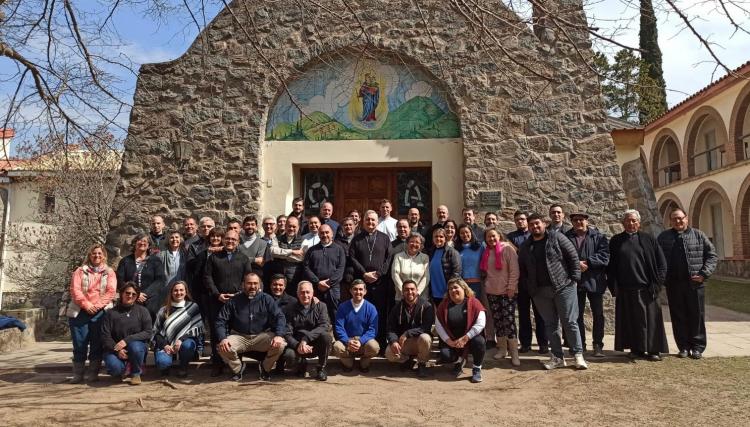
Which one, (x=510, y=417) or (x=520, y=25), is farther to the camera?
(x=510, y=417)

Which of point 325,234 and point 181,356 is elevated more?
point 325,234

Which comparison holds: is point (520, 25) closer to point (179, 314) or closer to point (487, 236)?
point (487, 236)

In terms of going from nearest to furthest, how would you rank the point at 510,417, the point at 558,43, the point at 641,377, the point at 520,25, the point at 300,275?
the point at 520,25 → the point at 510,417 → the point at 641,377 → the point at 300,275 → the point at 558,43

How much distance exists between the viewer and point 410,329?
5.36 meters

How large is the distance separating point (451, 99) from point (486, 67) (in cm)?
67

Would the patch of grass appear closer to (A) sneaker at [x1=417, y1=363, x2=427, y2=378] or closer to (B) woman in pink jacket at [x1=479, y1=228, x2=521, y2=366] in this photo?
(B) woman in pink jacket at [x1=479, y1=228, x2=521, y2=366]

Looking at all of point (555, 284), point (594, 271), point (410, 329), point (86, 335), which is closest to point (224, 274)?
point (86, 335)

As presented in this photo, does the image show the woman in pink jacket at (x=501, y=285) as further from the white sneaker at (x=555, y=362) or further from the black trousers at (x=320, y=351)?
the black trousers at (x=320, y=351)

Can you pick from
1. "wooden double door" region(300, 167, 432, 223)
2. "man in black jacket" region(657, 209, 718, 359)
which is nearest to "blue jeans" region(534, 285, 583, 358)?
"man in black jacket" region(657, 209, 718, 359)

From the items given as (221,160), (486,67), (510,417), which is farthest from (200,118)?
(510,417)

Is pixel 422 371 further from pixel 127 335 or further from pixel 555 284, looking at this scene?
pixel 127 335

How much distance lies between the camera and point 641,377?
5004 mm

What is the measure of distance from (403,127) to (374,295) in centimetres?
303

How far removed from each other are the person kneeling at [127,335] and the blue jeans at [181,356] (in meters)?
0.14
